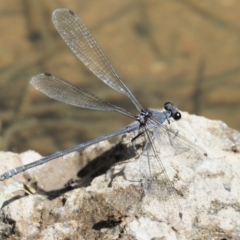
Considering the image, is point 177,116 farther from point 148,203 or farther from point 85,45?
point 85,45

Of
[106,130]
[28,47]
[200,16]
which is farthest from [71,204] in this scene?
[200,16]

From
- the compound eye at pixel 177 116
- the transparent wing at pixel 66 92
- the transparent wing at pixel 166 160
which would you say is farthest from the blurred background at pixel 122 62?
the transparent wing at pixel 166 160

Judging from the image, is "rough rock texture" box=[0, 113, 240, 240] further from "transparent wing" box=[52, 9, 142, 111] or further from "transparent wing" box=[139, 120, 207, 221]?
"transparent wing" box=[52, 9, 142, 111]

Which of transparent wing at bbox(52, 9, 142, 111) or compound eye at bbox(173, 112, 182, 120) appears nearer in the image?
compound eye at bbox(173, 112, 182, 120)

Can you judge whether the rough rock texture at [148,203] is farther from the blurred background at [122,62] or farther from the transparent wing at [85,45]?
the blurred background at [122,62]

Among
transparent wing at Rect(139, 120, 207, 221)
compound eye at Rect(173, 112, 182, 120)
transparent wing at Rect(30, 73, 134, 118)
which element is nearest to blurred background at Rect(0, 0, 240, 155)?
transparent wing at Rect(30, 73, 134, 118)

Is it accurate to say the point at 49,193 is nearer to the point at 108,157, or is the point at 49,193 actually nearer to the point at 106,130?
the point at 108,157

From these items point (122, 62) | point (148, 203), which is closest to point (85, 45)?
point (148, 203)
